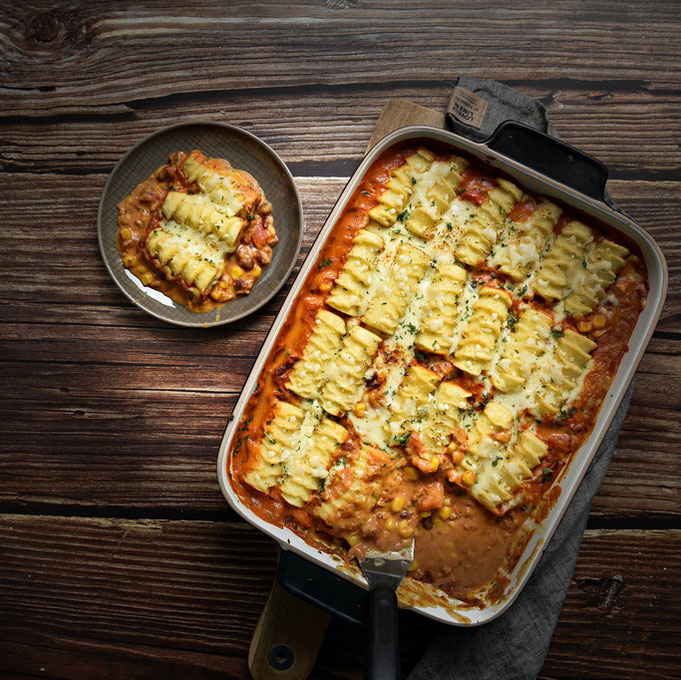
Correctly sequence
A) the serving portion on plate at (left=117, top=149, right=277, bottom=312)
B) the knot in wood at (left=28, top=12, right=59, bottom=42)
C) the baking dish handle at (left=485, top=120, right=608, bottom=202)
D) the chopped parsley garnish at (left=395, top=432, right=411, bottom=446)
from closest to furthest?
the baking dish handle at (left=485, top=120, right=608, bottom=202) < the chopped parsley garnish at (left=395, top=432, right=411, bottom=446) < the serving portion on plate at (left=117, top=149, right=277, bottom=312) < the knot in wood at (left=28, top=12, right=59, bottom=42)

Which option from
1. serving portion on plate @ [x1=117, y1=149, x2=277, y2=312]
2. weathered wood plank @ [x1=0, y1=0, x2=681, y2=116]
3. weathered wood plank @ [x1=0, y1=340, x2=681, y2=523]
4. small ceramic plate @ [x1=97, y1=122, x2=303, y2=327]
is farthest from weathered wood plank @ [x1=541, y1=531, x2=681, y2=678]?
weathered wood plank @ [x1=0, y1=0, x2=681, y2=116]

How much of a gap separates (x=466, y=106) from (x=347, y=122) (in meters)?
0.55

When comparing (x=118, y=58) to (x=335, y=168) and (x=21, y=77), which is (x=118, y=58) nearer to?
(x=21, y=77)

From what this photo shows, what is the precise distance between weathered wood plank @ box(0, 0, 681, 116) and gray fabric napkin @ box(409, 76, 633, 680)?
1.67 meters

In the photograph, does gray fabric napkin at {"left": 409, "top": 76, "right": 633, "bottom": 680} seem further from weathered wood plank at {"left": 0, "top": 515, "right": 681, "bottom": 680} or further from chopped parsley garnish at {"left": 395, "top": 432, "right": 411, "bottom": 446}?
chopped parsley garnish at {"left": 395, "top": 432, "right": 411, "bottom": 446}

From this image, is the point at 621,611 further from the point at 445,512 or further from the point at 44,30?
the point at 44,30

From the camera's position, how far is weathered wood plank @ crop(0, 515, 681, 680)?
7.87 ft

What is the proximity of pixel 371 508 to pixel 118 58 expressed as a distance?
2423 millimetres

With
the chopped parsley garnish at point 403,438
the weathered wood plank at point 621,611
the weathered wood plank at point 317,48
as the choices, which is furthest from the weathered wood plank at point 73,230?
the weathered wood plank at point 621,611

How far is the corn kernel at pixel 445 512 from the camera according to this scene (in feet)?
7.13

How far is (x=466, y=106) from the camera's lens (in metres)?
2.39

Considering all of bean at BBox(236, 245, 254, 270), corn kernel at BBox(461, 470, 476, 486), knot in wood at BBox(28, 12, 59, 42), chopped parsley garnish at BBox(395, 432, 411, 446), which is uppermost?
knot in wood at BBox(28, 12, 59, 42)

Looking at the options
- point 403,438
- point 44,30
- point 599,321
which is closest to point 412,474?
point 403,438

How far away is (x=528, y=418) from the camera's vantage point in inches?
86.4
